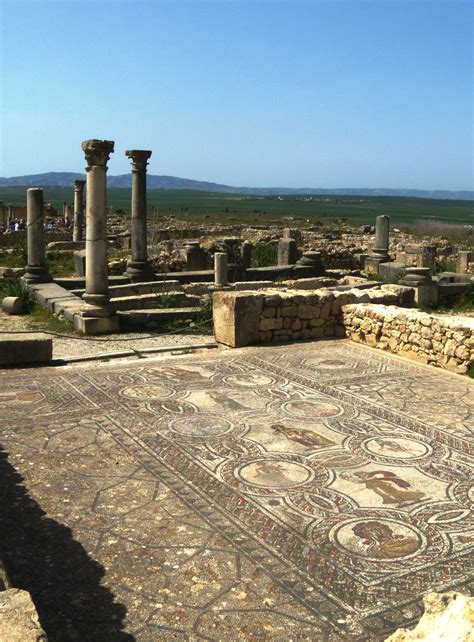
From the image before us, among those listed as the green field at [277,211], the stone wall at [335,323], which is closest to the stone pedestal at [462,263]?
the stone wall at [335,323]

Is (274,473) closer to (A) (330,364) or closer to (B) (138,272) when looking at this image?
(A) (330,364)

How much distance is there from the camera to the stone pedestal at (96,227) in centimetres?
1170

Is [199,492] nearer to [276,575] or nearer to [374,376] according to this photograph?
[276,575]

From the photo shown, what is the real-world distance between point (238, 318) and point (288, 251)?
33.9 ft

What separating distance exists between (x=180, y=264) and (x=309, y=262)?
142 inches

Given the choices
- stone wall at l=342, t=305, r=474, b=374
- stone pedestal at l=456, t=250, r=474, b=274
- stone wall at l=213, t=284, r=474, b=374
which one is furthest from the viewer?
stone pedestal at l=456, t=250, r=474, b=274

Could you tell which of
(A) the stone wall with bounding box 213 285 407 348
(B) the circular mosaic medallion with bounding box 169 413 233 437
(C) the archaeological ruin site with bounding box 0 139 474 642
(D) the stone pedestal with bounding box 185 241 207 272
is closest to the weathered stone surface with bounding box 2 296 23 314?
(C) the archaeological ruin site with bounding box 0 139 474 642

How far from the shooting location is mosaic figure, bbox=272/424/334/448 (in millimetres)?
6211

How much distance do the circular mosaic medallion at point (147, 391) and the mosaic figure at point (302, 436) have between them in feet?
5.08

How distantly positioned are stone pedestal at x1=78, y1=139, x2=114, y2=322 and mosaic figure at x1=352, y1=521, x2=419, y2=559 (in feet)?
26.0

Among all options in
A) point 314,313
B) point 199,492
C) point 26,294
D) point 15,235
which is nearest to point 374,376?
point 314,313

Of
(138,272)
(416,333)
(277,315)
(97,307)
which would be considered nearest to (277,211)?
(138,272)

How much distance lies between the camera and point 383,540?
4480mm

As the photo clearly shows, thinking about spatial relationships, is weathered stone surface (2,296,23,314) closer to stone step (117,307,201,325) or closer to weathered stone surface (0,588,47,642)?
stone step (117,307,201,325)
